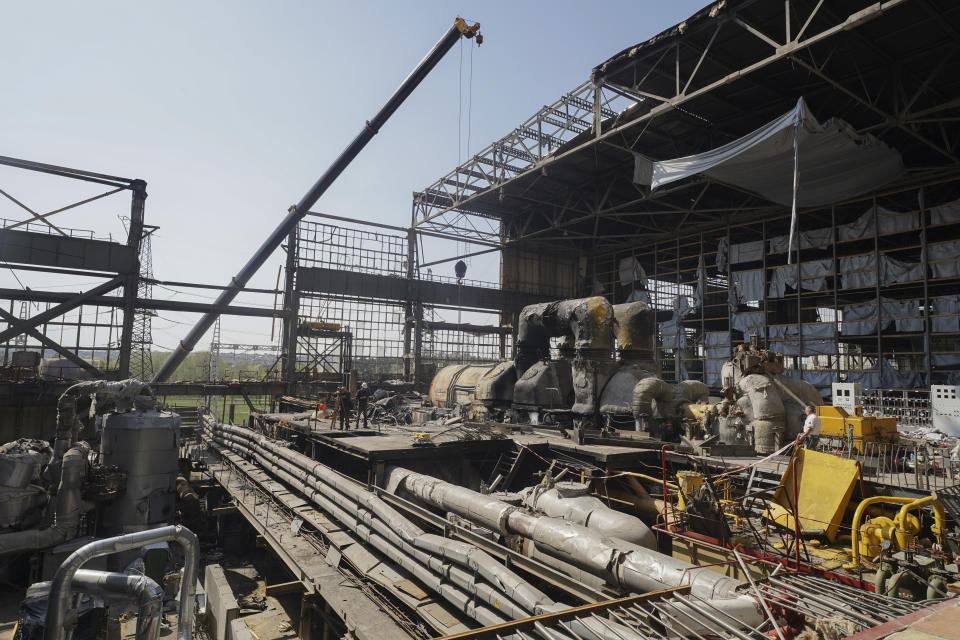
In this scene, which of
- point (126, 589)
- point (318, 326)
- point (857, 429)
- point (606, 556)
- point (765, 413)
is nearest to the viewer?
point (126, 589)

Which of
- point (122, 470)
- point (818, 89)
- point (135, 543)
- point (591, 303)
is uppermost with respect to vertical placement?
point (818, 89)

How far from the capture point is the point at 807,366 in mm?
28438

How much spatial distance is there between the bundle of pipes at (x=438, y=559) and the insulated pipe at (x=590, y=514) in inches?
76.4

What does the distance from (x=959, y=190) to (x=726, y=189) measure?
9670mm

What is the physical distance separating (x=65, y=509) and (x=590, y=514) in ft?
36.4

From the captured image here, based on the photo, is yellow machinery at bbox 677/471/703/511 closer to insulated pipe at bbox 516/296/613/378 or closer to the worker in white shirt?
the worker in white shirt

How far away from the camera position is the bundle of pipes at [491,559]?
587 centimetres

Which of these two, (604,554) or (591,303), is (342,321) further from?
(604,554)

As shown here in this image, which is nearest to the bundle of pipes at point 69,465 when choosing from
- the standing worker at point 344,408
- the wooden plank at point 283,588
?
the standing worker at point 344,408

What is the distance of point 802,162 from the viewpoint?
20.1 m

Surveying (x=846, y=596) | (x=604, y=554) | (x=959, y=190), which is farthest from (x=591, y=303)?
(x=959, y=190)

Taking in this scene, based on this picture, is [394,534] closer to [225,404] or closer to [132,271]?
[225,404]

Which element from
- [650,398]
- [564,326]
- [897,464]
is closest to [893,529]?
[897,464]

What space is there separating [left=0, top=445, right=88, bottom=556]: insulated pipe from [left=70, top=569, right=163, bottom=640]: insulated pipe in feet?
30.7
